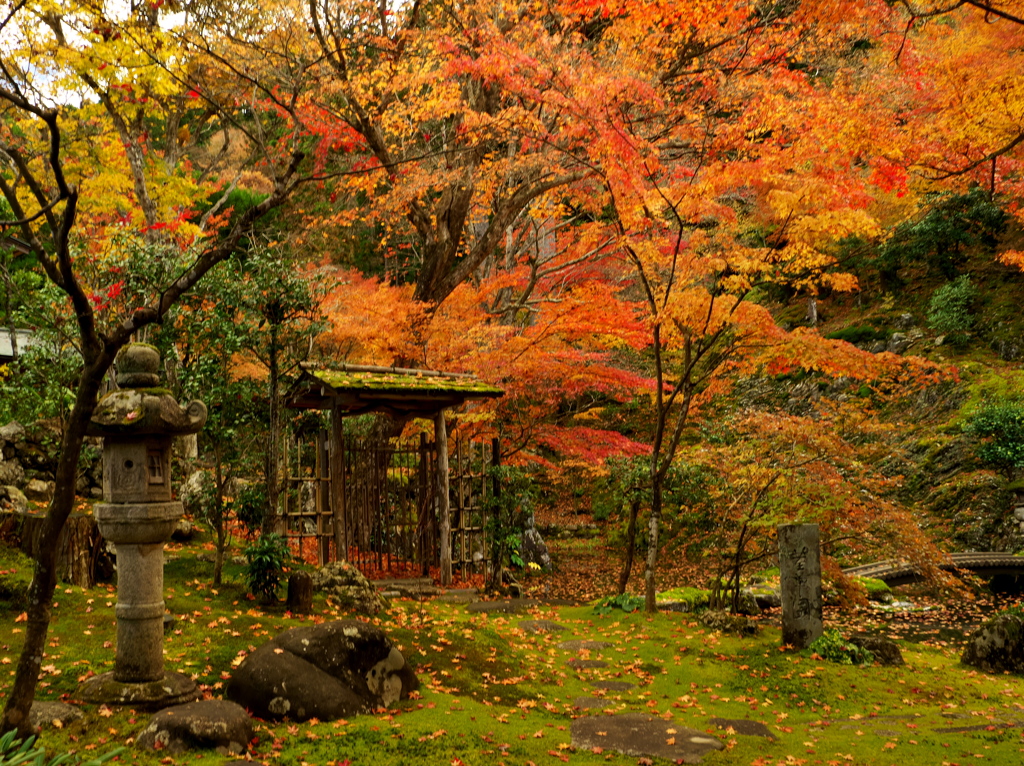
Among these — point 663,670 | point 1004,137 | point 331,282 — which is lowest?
point 663,670

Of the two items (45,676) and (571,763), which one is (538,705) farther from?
(45,676)

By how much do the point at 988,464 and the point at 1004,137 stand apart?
9.47 m

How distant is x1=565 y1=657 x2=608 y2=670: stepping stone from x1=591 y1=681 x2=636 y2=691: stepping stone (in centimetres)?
56

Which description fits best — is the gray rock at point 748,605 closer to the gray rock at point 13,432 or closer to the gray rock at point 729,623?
the gray rock at point 729,623

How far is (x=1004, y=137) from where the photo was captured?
8.68 metres

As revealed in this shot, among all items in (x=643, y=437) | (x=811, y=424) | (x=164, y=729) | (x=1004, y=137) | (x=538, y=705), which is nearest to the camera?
(x=164, y=729)

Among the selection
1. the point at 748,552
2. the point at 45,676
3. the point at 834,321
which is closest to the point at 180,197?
the point at 45,676

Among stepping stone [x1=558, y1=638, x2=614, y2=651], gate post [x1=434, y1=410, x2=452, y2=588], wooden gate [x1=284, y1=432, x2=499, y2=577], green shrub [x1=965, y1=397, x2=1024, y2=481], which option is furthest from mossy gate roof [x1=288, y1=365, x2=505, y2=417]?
green shrub [x1=965, y1=397, x2=1024, y2=481]

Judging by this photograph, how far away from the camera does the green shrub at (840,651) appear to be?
8.32m

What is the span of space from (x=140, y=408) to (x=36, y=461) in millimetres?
10171

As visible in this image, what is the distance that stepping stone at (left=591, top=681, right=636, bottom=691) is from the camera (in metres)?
7.39

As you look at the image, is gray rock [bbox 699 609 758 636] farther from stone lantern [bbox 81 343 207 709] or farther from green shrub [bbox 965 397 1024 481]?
green shrub [bbox 965 397 1024 481]

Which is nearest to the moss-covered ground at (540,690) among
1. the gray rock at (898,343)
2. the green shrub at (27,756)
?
the green shrub at (27,756)

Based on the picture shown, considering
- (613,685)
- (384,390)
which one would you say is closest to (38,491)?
(384,390)
